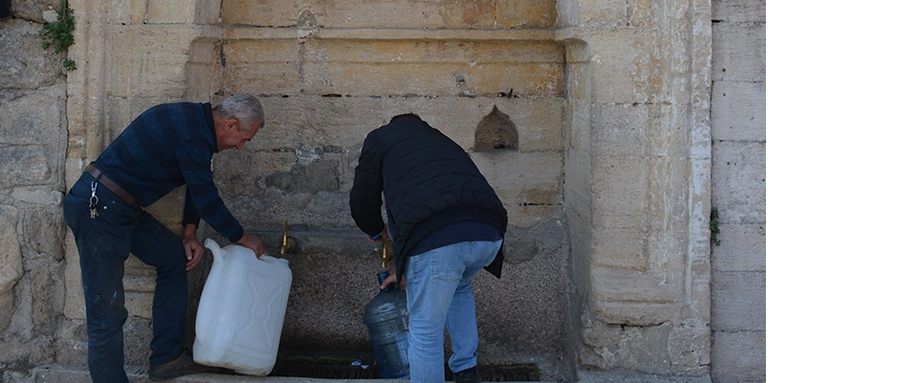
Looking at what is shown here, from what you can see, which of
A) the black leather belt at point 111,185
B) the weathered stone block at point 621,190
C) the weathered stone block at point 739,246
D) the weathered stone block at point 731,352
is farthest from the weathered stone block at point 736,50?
the black leather belt at point 111,185

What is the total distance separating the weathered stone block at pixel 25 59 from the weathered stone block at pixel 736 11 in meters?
3.15

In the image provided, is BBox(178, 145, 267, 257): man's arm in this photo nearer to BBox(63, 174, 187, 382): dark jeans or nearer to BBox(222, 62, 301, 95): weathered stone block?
BBox(63, 174, 187, 382): dark jeans

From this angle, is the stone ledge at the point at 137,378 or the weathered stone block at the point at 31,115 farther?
the weathered stone block at the point at 31,115

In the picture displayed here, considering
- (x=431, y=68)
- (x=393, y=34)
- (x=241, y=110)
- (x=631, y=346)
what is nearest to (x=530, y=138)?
(x=431, y=68)

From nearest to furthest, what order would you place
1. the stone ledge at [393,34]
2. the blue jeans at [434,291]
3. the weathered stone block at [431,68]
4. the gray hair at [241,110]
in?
the blue jeans at [434,291] → the gray hair at [241,110] → the stone ledge at [393,34] → the weathered stone block at [431,68]

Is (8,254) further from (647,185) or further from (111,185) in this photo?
(647,185)

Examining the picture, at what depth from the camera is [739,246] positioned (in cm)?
488

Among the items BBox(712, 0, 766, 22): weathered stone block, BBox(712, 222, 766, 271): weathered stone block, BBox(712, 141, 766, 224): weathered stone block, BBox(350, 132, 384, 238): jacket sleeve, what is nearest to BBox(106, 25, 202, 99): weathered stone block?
BBox(350, 132, 384, 238): jacket sleeve

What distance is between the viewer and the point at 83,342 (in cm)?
502

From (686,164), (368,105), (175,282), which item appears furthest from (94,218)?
(686,164)

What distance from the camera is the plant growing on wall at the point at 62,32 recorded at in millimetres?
4914

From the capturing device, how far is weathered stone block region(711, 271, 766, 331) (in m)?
4.89

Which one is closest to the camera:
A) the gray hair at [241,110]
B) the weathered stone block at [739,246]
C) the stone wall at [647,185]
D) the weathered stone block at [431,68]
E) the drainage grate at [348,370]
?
the gray hair at [241,110]

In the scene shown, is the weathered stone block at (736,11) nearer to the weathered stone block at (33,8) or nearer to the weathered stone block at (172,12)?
the weathered stone block at (172,12)
